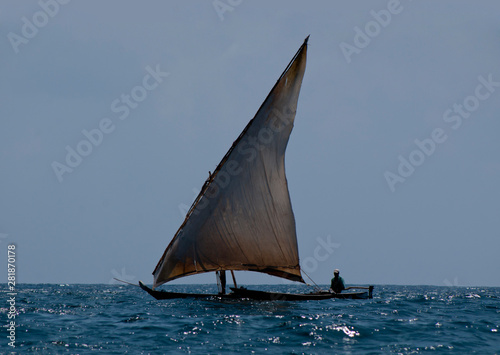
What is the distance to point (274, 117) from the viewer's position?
1029 inches

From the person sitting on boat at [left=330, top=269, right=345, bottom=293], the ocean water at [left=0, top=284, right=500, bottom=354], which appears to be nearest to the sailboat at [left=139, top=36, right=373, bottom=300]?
the person sitting on boat at [left=330, top=269, right=345, bottom=293]

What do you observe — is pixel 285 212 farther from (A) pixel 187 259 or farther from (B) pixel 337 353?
(B) pixel 337 353

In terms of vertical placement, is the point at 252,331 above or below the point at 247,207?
below

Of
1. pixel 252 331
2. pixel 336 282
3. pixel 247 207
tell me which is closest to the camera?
pixel 252 331

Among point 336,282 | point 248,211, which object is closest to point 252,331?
point 248,211

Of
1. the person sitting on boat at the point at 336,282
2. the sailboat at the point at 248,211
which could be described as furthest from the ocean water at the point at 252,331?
the person sitting on boat at the point at 336,282

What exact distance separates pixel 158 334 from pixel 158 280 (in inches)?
418

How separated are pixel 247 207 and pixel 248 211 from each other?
0.65 feet

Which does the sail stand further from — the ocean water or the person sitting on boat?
the ocean water

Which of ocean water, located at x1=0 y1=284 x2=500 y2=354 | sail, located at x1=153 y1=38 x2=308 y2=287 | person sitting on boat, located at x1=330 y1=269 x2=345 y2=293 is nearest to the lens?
ocean water, located at x1=0 y1=284 x2=500 y2=354

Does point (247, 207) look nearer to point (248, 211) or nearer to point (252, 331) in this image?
point (248, 211)

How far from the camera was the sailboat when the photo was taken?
2556cm

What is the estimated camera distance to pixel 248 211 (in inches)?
1017

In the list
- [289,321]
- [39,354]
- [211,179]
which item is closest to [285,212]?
[211,179]
